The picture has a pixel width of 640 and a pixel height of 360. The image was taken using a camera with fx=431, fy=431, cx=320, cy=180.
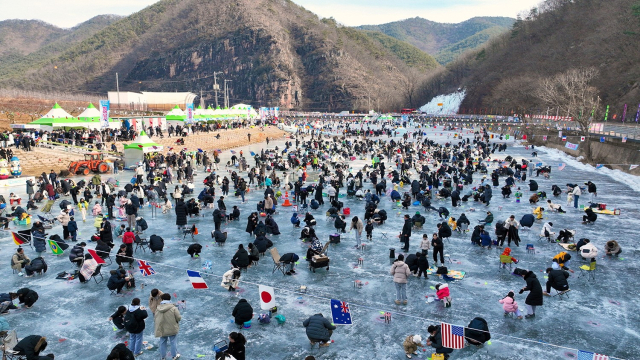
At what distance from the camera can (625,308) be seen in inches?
392

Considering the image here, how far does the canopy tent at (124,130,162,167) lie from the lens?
29.6 meters

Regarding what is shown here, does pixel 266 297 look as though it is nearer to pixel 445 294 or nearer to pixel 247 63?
pixel 445 294

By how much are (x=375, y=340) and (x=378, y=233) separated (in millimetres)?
7628

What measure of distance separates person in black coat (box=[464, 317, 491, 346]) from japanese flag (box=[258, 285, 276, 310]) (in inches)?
159

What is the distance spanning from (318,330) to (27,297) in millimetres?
6807

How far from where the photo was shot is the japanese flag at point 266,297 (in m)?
9.30

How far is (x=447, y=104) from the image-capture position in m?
118

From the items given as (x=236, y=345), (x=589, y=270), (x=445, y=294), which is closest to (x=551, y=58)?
(x=589, y=270)

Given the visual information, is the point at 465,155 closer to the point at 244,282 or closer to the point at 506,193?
the point at 506,193

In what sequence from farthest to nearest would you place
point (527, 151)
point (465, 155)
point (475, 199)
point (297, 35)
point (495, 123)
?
1. point (297, 35)
2. point (495, 123)
3. point (527, 151)
4. point (465, 155)
5. point (475, 199)

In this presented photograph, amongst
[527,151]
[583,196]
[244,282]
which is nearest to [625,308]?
[244,282]

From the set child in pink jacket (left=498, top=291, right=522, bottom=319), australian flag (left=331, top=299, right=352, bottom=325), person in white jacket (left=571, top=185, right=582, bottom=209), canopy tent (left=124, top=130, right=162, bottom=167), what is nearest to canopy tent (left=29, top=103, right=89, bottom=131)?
canopy tent (left=124, top=130, right=162, bottom=167)

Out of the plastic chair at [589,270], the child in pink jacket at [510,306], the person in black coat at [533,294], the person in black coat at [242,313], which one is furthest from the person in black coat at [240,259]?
the plastic chair at [589,270]

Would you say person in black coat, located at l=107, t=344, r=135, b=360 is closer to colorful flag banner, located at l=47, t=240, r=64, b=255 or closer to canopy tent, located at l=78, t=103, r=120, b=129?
colorful flag banner, located at l=47, t=240, r=64, b=255
